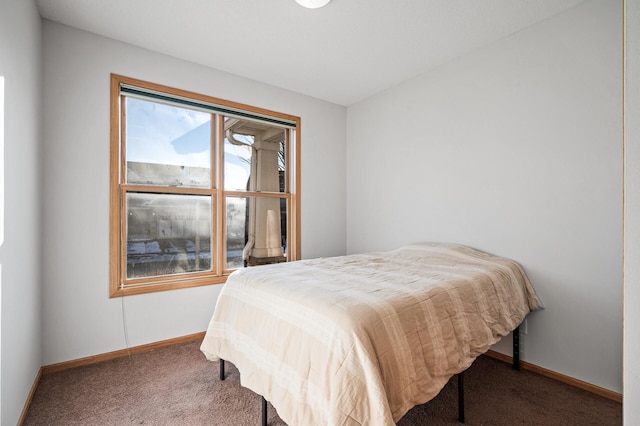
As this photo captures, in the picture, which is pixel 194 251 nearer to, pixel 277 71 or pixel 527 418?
pixel 277 71

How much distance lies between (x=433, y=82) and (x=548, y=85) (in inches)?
39.1

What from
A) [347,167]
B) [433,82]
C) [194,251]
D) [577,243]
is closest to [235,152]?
[194,251]

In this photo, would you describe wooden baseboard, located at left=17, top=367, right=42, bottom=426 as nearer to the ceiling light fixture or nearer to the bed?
the bed

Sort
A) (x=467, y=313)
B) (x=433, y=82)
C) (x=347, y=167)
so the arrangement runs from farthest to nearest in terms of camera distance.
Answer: (x=347, y=167), (x=433, y=82), (x=467, y=313)

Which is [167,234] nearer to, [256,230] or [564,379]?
[256,230]

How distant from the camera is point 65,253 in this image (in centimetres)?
227

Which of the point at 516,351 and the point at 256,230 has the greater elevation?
the point at 256,230

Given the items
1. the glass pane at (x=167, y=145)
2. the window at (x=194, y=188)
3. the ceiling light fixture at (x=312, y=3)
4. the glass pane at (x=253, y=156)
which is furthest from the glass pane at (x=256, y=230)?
the ceiling light fixture at (x=312, y=3)

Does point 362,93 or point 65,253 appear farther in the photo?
point 362,93

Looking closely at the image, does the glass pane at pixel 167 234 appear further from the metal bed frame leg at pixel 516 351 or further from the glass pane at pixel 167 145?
the metal bed frame leg at pixel 516 351

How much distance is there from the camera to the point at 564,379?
2.08 metres

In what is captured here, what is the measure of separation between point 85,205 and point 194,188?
84 centimetres

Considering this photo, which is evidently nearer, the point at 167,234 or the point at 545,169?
the point at 545,169

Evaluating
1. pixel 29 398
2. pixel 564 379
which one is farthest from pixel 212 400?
pixel 564 379
